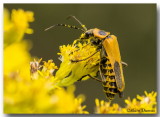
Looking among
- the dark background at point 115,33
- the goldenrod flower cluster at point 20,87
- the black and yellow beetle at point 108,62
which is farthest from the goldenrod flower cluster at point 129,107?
the goldenrod flower cluster at point 20,87

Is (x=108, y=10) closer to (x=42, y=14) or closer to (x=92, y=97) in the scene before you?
(x=42, y=14)

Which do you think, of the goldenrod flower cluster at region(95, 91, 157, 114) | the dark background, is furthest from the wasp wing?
the dark background

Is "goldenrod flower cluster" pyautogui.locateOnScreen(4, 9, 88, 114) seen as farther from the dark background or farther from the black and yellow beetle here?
the dark background

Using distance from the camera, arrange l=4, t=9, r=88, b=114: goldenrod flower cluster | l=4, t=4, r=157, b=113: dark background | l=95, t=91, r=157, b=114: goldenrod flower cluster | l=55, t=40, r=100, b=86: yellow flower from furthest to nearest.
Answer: l=4, t=4, r=157, b=113: dark background, l=95, t=91, r=157, b=114: goldenrod flower cluster, l=55, t=40, r=100, b=86: yellow flower, l=4, t=9, r=88, b=114: goldenrod flower cluster

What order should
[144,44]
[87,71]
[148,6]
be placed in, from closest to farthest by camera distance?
[87,71] → [148,6] → [144,44]

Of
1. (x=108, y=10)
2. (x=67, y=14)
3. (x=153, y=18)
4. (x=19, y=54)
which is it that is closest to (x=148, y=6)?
(x=153, y=18)

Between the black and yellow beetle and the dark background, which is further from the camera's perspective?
the dark background
